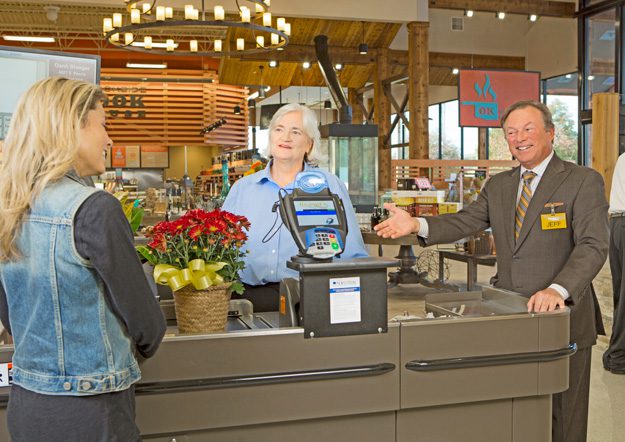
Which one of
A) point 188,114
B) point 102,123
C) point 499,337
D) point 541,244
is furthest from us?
point 188,114

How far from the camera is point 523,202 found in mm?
3090

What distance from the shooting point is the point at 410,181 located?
29.0 feet

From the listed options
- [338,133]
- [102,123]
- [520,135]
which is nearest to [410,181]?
[338,133]

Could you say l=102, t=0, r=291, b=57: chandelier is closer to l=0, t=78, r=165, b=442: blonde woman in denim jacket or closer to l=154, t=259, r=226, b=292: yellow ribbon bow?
l=154, t=259, r=226, b=292: yellow ribbon bow

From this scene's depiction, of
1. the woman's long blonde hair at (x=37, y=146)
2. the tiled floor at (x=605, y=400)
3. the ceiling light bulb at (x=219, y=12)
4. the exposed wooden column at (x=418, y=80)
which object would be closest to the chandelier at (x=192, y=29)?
the ceiling light bulb at (x=219, y=12)

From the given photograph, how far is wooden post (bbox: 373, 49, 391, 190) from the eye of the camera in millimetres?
17312

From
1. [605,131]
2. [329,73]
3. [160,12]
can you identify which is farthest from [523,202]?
[329,73]

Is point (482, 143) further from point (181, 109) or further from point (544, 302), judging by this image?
point (544, 302)

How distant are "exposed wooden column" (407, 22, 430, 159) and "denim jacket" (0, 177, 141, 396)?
12.5m

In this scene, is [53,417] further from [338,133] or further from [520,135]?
[338,133]

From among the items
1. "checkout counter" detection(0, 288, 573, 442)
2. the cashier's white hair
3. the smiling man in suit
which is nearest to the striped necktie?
the smiling man in suit

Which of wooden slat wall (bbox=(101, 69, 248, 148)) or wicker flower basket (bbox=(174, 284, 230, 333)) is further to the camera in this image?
wooden slat wall (bbox=(101, 69, 248, 148))

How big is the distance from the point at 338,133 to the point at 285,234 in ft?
21.0

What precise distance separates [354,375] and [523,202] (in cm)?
118
